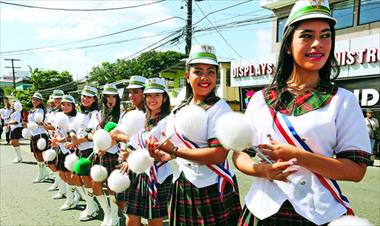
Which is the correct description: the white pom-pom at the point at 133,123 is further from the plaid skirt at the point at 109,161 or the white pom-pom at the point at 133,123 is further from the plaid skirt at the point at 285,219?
the plaid skirt at the point at 109,161

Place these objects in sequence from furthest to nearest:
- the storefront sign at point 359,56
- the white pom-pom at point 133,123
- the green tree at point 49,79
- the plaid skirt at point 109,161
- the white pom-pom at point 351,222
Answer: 1. the green tree at point 49,79
2. the storefront sign at point 359,56
3. the plaid skirt at point 109,161
4. the white pom-pom at point 133,123
5. the white pom-pom at point 351,222

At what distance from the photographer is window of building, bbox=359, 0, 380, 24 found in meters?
11.8

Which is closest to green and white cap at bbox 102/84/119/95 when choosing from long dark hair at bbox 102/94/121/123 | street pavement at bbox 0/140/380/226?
long dark hair at bbox 102/94/121/123

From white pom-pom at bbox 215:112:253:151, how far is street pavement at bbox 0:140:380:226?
3.70 meters

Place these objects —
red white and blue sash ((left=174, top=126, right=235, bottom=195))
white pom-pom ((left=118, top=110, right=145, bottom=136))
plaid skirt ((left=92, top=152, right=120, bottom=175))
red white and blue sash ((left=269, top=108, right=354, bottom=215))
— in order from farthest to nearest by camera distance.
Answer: plaid skirt ((left=92, top=152, right=120, bottom=175))
white pom-pom ((left=118, top=110, right=145, bottom=136))
red white and blue sash ((left=174, top=126, right=235, bottom=195))
red white and blue sash ((left=269, top=108, right=354, bottom=215))

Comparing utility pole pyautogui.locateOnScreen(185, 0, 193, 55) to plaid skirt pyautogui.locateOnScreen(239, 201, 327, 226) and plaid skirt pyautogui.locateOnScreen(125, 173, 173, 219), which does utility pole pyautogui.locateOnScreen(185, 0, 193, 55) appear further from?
plaid skirt pyautogui.locateOnScreen(239, 201, 327, 226)

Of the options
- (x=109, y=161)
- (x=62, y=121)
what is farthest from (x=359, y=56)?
(x=62, y=121)

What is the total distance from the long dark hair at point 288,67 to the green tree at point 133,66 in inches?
1743

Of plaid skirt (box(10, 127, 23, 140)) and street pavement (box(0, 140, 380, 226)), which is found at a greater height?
plaid skirt (box(10, 127, 23, 140))

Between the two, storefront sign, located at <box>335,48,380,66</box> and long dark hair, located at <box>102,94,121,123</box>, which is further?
storefront sign, located at <box>335,48,380,66</box>

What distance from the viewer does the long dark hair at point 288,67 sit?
1419 millimetres

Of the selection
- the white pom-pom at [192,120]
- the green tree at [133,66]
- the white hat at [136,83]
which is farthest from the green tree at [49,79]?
the white pom-pom at [192,120]

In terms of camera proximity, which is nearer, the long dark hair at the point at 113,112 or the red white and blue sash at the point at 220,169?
the red white and blue sash at the point at 220,169

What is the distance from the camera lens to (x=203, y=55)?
2199mm
